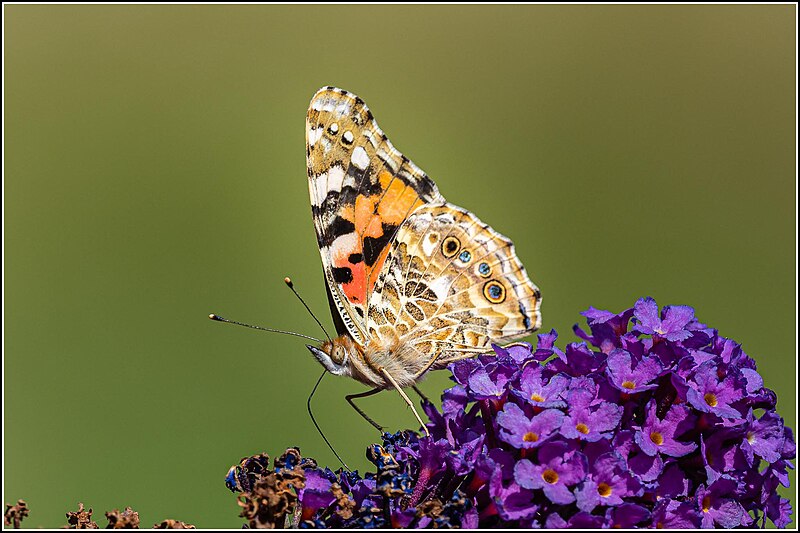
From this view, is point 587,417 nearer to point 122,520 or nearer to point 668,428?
point 668,428

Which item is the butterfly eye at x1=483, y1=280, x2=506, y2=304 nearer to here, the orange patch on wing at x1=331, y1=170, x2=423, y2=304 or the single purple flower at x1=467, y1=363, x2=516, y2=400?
the orange patch on wing at x1=331, y1=170, x2=423, y2=304

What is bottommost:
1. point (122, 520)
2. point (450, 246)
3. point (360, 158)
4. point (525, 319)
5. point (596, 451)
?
point (122, 520)

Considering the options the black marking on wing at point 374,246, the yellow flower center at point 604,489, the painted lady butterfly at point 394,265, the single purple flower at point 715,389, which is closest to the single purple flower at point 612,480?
the yellow flower center at point 604,489

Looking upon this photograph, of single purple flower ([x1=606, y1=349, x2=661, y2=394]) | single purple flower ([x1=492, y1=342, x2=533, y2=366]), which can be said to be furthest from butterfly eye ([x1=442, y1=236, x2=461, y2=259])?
single purple flower ([x1=606, y1=349, x2=661, y2=394])

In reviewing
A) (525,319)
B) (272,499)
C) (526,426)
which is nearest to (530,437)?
(526,426)

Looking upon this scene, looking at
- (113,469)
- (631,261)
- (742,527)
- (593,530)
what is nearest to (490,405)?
(593,530)

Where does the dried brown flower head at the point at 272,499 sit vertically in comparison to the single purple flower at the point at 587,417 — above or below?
below

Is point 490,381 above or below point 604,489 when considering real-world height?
above

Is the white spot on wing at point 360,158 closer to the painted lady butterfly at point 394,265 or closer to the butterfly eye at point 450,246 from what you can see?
the painted lady butterfly at point 394,265
